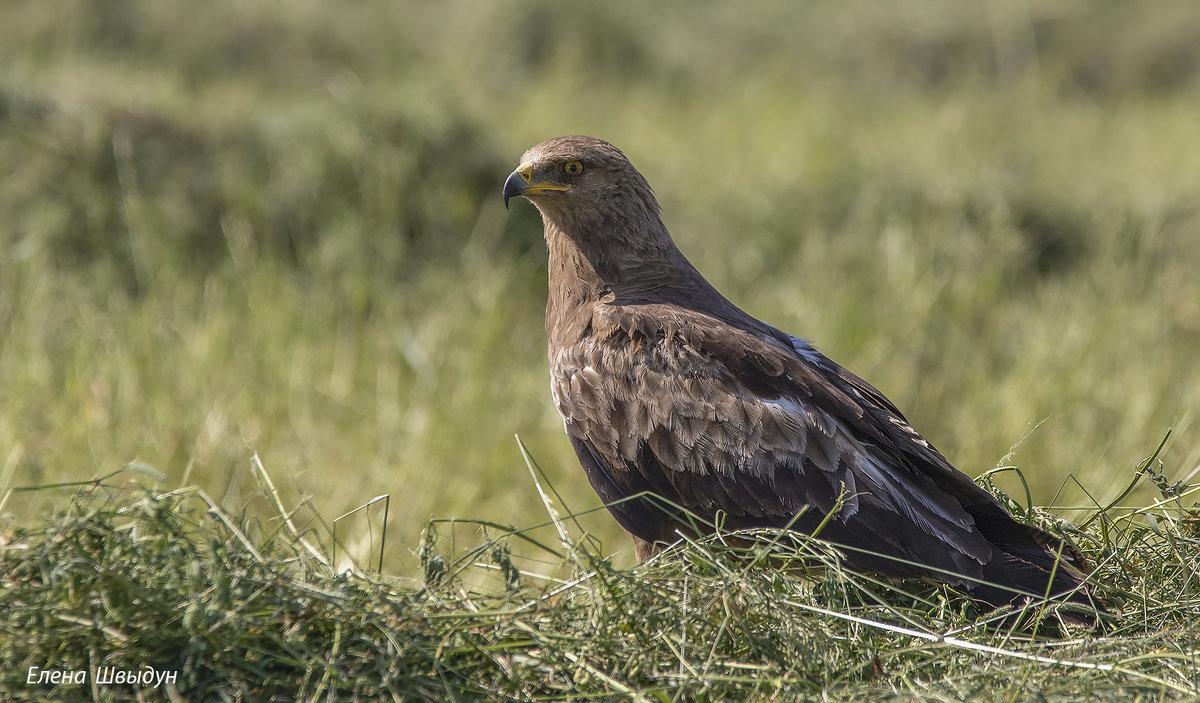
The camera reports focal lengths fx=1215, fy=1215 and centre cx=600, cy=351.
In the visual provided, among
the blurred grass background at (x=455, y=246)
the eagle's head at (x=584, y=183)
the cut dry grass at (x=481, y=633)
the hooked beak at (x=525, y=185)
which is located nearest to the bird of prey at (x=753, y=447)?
the eagle's head at (x=584, y=183)

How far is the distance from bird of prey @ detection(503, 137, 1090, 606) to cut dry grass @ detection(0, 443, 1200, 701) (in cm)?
52

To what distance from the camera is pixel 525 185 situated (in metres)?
4.08

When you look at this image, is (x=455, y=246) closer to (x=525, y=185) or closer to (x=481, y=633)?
(x=525, y=185)

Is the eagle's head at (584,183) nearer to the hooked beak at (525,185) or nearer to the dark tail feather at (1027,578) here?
the hooked beak at (525,185)

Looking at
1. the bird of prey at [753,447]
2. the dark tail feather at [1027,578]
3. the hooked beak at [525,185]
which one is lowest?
the dark tail feather at [1027,578]

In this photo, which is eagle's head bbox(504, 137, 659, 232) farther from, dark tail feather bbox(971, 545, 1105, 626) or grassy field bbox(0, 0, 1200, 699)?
dark tail feather bbox(971, 545, 1105, 626)

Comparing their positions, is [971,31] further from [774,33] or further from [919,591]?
[919,591]

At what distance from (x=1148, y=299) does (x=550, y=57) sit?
19.1 ft

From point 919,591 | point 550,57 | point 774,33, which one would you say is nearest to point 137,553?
point 919,591

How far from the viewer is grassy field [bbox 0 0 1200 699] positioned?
5.47m

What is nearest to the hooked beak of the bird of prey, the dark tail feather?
the bird of prey

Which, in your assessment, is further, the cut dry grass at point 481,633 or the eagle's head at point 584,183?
the eagle's head at point 584,183

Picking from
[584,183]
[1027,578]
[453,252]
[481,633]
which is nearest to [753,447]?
[1027,578]

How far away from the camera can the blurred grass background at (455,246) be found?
220 inches
